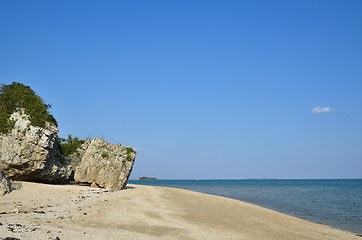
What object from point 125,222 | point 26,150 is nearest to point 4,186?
point 26,150

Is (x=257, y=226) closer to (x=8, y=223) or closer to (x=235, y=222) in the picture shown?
(x=235, y=222)

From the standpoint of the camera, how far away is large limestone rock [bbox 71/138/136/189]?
2541 cm

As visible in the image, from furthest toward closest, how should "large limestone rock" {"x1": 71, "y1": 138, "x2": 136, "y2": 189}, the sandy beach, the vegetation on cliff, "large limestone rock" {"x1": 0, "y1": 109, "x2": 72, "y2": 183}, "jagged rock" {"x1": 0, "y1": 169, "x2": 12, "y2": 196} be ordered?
"large limestone rock" {"x1": 71, "y1": 138, "x2": 136, "y2": 189} < the vegetation on cliff < "large limestone rock" {"x1": 0, "y1": 109, "x2": 72, "y2": 183} < "jagged rock" {"x1": 0, "y1": 169, "x2": 12, "y2": 196} < the sandy beach

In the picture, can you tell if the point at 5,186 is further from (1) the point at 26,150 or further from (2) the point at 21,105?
(2) the point at 21,105

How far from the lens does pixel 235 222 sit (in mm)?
14500

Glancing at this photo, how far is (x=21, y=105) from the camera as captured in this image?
21453 millimetres

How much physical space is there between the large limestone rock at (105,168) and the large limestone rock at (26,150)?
4.01 metres

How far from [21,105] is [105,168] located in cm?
981

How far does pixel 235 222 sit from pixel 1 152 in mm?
18269

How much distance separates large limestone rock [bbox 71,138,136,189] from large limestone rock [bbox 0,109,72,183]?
A: 4007 millimetres

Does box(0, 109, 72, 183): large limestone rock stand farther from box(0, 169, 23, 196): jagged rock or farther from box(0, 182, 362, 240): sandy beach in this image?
box(0, 182, 362, 240): sandy beach

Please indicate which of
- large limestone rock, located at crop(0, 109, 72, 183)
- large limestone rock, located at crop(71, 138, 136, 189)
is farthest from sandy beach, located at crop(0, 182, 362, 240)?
large limestone rock, located at crop(71, 138, 136, 189)

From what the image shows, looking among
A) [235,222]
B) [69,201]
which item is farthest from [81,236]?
[235,222]

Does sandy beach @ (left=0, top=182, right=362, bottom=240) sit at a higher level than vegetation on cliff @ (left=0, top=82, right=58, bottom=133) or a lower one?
lower
